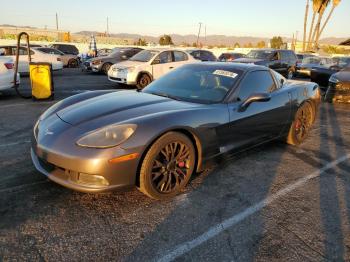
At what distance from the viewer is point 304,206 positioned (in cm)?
344

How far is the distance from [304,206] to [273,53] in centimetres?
1271

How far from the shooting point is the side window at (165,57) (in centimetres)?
1179

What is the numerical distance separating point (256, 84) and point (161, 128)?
A: 1992mm

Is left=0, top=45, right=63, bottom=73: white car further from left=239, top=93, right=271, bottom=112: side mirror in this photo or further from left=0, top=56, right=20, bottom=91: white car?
left=239, top=93, right=271, bottom=112: side mirror

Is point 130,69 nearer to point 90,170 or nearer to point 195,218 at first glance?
point 90,170

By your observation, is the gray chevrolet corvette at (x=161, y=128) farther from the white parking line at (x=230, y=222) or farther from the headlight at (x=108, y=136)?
the white parking line at (x=230, y=222)

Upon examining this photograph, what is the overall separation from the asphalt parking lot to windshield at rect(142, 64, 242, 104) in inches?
38.3

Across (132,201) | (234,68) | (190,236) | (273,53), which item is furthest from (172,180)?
(273,53)

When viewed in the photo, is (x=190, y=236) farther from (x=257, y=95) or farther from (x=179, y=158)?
(x=257, y=95)

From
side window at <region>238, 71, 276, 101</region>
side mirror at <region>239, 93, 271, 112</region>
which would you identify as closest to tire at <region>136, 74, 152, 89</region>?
side window at <region>238, 71, 276, 101</region>

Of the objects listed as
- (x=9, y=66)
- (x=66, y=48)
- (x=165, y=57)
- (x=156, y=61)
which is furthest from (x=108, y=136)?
(x=66, y=48)

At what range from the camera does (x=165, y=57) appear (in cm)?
1190

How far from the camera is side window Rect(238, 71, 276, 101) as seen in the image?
4309 mm

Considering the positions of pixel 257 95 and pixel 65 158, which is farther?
pixel 257 95
